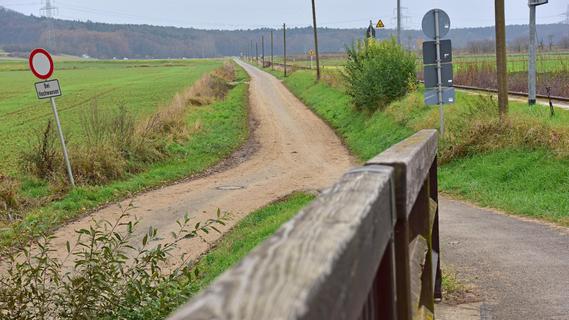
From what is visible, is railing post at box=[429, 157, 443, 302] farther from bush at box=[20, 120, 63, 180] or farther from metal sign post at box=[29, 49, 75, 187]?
bush at box=[20, 120, 63, 180]

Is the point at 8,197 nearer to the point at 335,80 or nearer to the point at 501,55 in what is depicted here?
the point at 501,55

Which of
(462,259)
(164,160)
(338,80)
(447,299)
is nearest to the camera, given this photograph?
(447,299)

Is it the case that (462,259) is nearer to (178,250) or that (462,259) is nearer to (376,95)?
(178,250)

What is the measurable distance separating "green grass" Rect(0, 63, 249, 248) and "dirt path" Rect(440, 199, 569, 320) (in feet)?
12.7

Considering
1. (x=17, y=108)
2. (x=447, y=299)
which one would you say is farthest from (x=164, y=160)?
(x=17, y=108)

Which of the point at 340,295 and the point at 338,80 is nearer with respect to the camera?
the point at 340,295

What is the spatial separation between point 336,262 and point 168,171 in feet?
49.8

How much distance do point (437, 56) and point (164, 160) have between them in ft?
26.6

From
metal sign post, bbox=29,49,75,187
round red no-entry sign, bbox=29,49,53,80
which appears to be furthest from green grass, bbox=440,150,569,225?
round red no-entry sign, bbox=29,49,53,80

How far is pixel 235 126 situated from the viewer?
962 inches

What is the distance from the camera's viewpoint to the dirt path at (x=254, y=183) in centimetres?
1134

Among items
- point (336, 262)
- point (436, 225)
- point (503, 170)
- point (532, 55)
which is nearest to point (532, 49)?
point (532, 55)

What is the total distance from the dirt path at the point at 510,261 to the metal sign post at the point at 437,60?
5024 millimetres

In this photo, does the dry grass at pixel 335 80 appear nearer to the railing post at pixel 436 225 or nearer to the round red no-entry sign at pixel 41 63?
the round red no-entry sign at pixel 41 63
